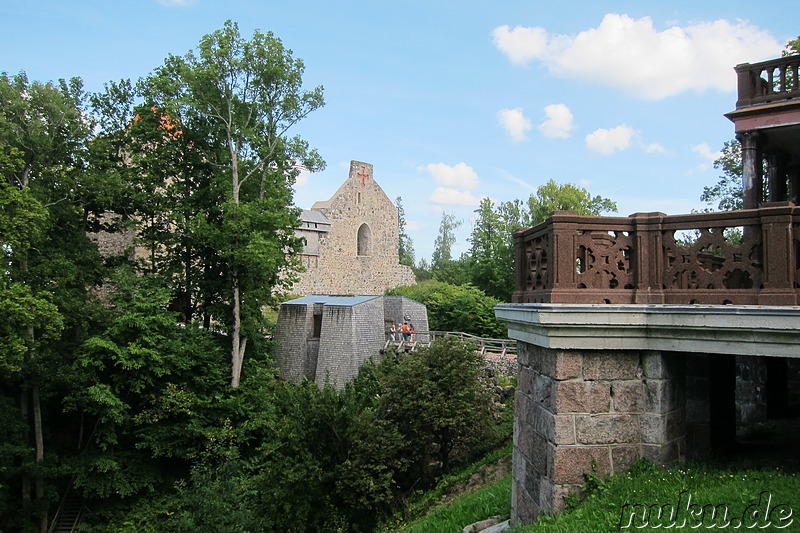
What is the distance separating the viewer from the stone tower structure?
→ 118ft

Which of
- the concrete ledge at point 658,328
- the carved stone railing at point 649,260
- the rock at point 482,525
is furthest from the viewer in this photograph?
the rock at point 482,525

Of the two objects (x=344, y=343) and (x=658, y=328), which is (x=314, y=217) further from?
(x=658, y=328)

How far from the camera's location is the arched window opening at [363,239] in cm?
3859

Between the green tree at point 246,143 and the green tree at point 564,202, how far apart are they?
1689 cm

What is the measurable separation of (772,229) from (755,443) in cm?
228

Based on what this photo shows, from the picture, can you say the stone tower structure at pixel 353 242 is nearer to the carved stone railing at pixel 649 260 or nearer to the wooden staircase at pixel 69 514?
the wooden staircase at pixel 69 514

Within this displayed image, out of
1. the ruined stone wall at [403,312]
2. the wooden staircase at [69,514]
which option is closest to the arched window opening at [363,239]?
the ruined stone wall at [403,312]

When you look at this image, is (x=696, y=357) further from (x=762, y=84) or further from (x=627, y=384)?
(x=762, y=84)

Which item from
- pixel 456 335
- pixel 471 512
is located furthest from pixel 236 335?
pixel 471 512

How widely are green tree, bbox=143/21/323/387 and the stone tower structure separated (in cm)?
1460

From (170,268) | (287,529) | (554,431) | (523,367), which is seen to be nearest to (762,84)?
(523,367)

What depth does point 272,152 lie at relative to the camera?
813 inches

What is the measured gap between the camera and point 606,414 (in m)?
4.70

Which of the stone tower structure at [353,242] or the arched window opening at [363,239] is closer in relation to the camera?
the stone tower structure at [353,242]
